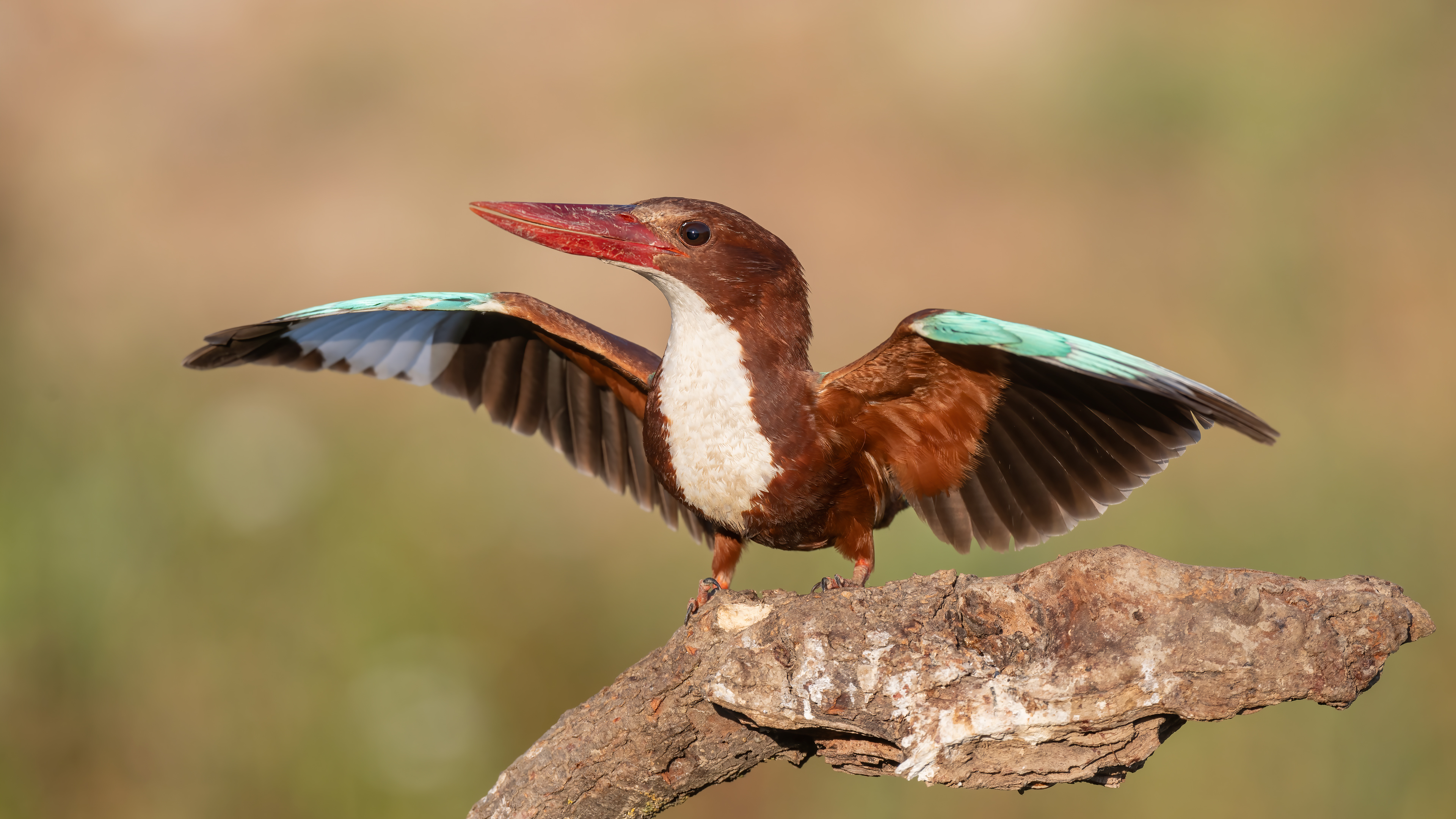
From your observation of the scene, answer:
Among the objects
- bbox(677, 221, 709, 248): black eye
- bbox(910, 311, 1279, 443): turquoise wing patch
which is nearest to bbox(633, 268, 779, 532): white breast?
bbox(677, 221, 709, 248): black eye

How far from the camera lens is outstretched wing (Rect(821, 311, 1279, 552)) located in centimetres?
234

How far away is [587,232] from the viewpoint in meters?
2.79

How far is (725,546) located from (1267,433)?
1.50 m

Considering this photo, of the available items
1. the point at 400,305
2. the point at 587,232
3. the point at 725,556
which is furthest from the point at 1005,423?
the point at 400,305

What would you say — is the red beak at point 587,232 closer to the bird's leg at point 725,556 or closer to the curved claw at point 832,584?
the bird's leg at point 725,556

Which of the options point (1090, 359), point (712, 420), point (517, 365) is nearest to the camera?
point (1090, 359)

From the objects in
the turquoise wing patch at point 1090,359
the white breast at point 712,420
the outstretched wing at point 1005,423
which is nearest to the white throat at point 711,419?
the white breast at point 712,420

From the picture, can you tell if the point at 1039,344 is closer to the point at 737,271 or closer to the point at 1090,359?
the point at 1090,359

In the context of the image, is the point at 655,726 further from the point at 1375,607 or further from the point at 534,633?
the point at 534,633

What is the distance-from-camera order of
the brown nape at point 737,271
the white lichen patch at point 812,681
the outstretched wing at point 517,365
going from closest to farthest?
the white lichen patch at point 812,681
the brown nape at point 737,271
the outstretched wing at point 517,365

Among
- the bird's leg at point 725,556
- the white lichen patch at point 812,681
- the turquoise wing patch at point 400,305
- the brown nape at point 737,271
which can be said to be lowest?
the white lichen patch at point 812,681

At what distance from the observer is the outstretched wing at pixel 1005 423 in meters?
2.34

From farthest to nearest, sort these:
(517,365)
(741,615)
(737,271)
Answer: (517,365) < (737,271) < (741,615)

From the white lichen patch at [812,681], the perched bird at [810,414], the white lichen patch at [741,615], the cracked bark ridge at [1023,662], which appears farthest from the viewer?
the perched bird at [810,414]
